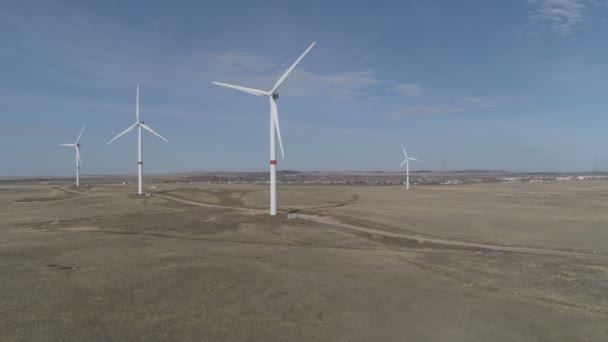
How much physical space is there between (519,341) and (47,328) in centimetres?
1213

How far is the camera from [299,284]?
15.2m

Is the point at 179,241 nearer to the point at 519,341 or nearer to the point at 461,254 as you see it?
the point at 461,254

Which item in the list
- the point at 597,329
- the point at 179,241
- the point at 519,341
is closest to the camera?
the point at 519,341

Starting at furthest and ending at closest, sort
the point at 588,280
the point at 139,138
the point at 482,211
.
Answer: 1. the point at 139,138
2. the point at 482,211
3. the point at 588,280

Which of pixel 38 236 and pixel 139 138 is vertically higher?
pixel 139 138

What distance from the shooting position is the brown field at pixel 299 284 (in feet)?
35.1

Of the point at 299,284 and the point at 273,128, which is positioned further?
the point at 273,128

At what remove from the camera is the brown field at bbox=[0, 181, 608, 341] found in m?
10.7

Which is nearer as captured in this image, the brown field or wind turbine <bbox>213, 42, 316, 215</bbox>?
the brown field

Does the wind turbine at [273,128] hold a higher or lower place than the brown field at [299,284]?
higher

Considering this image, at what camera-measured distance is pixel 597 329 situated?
36.1 feet

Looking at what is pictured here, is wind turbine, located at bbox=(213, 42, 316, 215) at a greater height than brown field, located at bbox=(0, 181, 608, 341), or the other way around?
wind turbine, located at bbox=(213, 42, 316, 215)

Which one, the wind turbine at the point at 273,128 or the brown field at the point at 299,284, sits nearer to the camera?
the brown field at the point at 299,284

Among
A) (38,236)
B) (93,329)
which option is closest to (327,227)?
(38,236)
